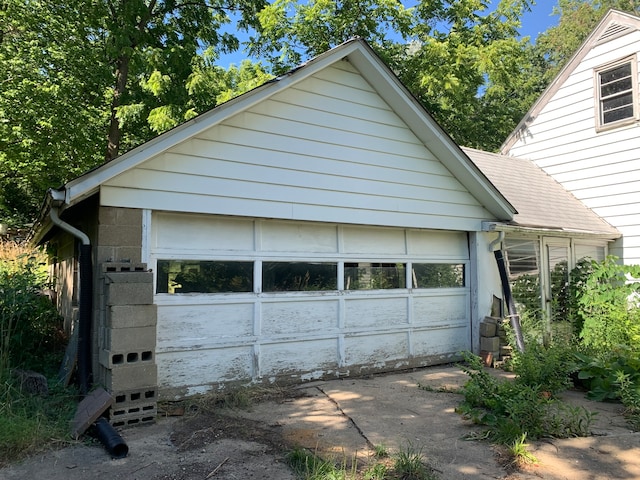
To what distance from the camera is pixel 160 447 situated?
4.00 metres

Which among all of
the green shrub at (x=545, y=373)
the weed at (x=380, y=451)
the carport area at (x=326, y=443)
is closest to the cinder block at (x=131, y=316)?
the carport area at (x=326, y=443)

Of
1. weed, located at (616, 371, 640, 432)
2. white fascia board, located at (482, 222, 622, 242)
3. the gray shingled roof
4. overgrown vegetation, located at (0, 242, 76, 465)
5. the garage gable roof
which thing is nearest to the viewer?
overgrown vegetation, located at (0, 242, 76, 465)

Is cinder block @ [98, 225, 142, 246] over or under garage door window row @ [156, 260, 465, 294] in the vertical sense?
over

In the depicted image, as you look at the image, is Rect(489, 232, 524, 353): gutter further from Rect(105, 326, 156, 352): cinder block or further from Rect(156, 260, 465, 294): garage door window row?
Rect(105, 326, 156, 352): cinder block

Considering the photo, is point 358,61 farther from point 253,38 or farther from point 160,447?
point 253,38

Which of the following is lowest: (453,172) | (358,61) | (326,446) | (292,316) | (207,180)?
(326,446)

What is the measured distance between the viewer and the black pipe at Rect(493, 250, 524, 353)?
7355 millimetres

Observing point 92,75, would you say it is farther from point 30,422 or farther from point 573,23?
point 573,23

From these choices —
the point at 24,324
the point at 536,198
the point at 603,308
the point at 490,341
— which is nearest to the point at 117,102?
the point at 24,324

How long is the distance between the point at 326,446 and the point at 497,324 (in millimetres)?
4570

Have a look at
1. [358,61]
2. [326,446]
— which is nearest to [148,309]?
[326,446]

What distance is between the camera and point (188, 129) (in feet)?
17.0

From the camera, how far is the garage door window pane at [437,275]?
7.44 metres

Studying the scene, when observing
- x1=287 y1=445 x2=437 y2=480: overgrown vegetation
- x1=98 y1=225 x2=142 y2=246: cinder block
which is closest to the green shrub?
x1=287 y1=445 x2=437 y2=480: overgrown vegetation
